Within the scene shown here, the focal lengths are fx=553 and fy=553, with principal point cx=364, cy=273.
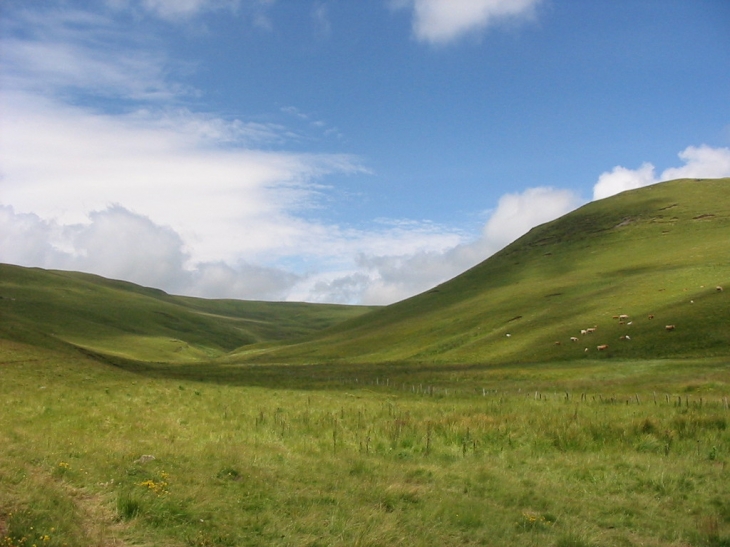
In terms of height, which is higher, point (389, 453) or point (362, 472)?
point (362, 472)

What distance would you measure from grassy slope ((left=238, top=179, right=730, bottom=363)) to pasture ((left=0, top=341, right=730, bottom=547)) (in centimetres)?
2941

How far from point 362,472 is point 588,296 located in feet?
225

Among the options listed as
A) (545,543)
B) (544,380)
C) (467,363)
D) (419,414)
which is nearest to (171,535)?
(545,543)

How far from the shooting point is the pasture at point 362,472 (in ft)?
33.3

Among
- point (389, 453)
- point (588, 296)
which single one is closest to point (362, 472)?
point (389, 453)

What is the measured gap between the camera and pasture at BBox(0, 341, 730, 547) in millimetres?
10141

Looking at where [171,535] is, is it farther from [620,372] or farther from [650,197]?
[650,197]

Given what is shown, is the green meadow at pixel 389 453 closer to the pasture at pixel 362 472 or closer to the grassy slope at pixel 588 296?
the pasture at pixel 362 472

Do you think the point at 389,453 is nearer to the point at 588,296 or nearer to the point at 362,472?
the point at 362,472

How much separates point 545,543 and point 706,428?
12230mm

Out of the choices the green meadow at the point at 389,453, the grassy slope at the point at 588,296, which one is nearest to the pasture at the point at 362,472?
the green meadow at the point at 389,453

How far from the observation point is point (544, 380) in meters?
41.7

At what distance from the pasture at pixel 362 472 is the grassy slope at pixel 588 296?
29413 mm

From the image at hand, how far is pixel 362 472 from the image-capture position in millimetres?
14438
